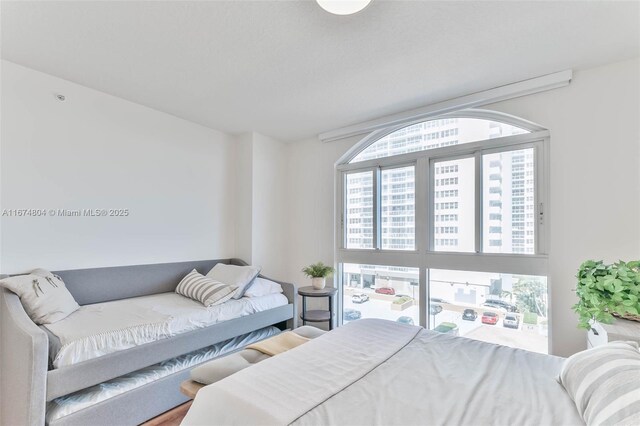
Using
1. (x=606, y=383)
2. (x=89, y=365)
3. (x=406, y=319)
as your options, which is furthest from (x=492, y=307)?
(x=89, y=365)

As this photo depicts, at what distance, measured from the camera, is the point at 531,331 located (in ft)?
8.07

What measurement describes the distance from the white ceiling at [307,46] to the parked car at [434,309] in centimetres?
199

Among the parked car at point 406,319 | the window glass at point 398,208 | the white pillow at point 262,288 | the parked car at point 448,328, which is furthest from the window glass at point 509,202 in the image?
the white pillow at point 262,288

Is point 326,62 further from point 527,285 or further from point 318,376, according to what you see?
point 527,285

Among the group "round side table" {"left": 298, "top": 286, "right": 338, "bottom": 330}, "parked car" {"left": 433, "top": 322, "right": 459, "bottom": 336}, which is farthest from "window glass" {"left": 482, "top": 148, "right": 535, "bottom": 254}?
"round side table" {"left": 298, "top": 286, "right": 338, "bottom": 330}

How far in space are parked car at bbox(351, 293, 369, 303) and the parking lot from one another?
0.12 ft

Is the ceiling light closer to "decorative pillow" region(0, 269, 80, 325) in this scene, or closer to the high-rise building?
the high-rise building

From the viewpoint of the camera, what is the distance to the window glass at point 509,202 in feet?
8.13

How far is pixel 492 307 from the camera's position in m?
2.66

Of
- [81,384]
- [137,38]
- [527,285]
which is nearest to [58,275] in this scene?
[81,384]

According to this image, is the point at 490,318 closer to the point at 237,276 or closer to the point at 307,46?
the point at 237,276

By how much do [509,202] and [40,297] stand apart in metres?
3.58

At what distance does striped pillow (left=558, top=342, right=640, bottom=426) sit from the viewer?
831 mm

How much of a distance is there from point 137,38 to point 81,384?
82.9 inches
